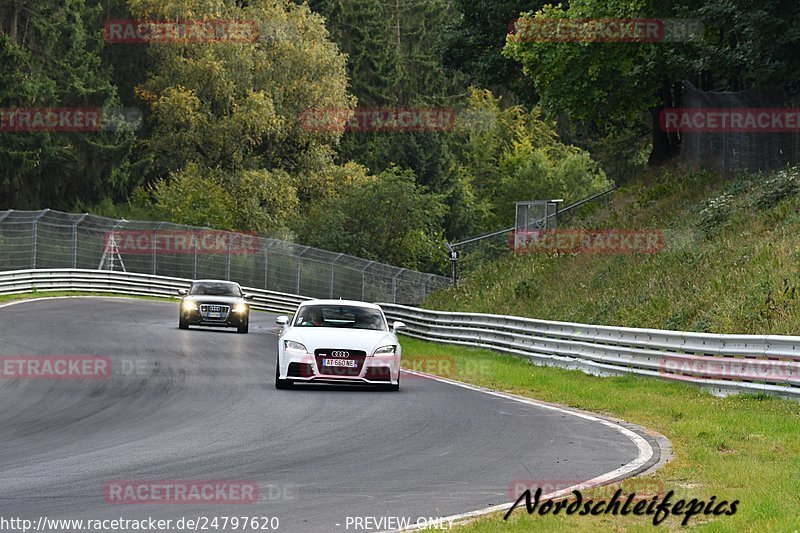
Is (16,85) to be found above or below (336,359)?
above

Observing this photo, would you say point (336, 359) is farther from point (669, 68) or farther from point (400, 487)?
point (669, 68)

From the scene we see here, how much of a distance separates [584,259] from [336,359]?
65.7 feet

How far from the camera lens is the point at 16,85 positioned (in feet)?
206

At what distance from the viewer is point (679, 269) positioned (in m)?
31.0

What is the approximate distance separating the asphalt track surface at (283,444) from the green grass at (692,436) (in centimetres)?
68

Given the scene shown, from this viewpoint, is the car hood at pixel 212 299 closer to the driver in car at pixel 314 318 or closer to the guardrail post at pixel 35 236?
the driver in car at pixel 314 318

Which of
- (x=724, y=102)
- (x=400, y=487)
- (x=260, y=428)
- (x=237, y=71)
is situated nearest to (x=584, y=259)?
(x=724, y=102)

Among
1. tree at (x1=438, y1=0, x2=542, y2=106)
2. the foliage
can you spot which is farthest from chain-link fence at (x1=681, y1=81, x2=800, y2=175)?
the foliage

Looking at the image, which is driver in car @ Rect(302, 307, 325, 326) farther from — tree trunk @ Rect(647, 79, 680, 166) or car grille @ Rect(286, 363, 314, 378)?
tree trunk @ Rect(647, 79, 680, 166)

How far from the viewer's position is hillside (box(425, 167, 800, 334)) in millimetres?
25281

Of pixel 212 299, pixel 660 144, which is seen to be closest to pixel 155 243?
pixel 212 299

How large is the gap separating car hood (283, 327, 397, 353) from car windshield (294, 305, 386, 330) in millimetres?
552

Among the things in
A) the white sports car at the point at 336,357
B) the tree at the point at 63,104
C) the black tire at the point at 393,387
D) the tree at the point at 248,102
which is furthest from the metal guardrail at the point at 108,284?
the black tire at the point at 393,387

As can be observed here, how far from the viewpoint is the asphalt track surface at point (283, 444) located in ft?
31.9
